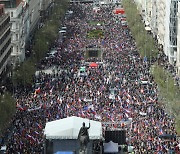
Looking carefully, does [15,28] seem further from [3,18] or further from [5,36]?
[3,18]

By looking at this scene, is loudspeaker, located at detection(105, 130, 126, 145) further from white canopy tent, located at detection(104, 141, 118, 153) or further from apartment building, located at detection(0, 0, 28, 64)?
apartment building, located at detection(0, 0, 28, 64)

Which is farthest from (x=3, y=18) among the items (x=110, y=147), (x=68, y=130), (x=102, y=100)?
(x=110, y=147)

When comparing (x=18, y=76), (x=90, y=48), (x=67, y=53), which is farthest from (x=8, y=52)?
(x=90, y=48)

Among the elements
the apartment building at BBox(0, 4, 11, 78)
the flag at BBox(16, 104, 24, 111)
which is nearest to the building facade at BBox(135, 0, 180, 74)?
the apartment building at BBox(0, 4, 11, 78)

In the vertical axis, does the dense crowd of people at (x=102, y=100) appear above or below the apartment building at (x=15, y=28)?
below

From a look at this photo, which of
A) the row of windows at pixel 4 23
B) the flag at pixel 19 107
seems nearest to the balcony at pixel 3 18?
the row of windows at pixel 4 23

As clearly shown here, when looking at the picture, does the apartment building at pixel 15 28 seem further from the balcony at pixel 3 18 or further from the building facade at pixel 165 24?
the building facade at pixel 165 24

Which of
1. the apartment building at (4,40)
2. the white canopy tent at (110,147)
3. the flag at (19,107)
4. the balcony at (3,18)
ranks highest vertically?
the balcony at (3,18)
